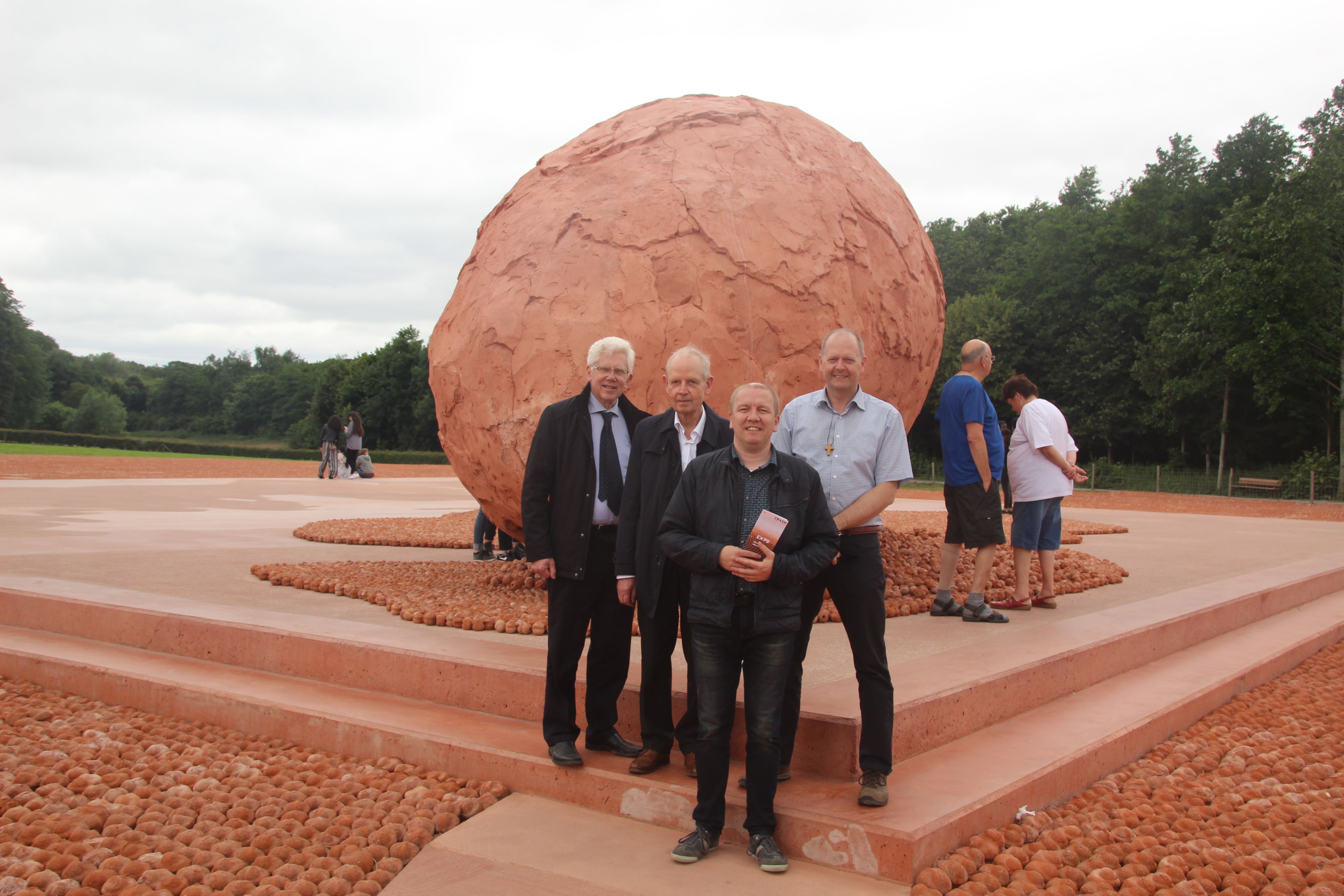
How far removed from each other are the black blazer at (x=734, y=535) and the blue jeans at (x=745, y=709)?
2.2 inches

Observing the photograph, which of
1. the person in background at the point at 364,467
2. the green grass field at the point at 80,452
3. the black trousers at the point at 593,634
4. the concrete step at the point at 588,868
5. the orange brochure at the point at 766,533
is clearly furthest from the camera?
the green grass field at the point at 80,452

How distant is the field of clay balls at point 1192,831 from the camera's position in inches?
99.1

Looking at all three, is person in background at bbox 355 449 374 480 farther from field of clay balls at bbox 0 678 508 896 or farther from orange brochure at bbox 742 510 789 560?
orange brochure at bbox 742 510 789 560

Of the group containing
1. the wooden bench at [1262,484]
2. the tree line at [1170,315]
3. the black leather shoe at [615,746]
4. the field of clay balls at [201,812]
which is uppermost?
the tree line at [1170,315]

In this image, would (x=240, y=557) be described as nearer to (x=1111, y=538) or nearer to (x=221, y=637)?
(x=221, y=637)

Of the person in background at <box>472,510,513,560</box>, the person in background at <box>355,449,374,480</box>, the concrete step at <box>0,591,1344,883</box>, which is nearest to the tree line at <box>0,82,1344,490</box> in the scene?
the person in background at <box>355,449,374,480</box>

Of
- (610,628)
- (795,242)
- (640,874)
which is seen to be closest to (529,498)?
(610,628)

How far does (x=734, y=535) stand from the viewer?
2.71 meters

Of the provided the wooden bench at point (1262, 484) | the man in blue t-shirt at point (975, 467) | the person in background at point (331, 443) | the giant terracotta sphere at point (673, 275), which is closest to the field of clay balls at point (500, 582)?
the man in blue t-shirt at point (975, 467)

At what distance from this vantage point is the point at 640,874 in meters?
2.54

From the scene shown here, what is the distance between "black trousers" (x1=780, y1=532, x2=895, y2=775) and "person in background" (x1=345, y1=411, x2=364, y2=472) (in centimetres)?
1952

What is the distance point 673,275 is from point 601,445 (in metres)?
1.83

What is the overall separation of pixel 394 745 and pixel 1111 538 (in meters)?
9.52

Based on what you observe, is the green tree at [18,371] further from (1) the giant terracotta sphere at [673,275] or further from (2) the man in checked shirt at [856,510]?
(2) the man in checked shirt at [856,510]
